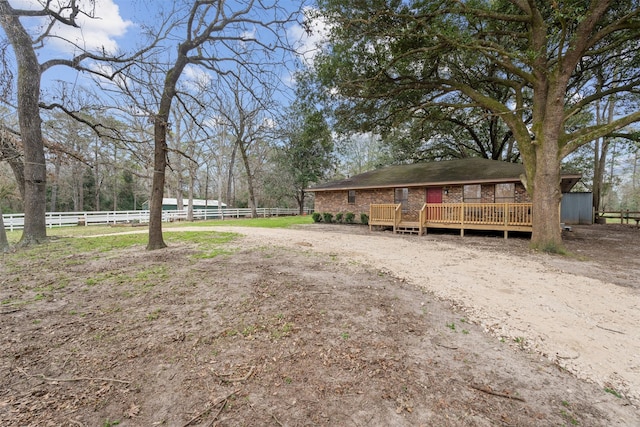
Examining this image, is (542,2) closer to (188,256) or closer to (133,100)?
(133,100)

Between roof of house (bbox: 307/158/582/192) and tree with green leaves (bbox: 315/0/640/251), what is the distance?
9.53ft

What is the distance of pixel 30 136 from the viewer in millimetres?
7938

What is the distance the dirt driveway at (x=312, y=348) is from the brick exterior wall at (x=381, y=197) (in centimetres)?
825

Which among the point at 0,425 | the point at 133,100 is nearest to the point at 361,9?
the point at 133,100

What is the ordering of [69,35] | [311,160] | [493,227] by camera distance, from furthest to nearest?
[311,160] < [493,227] < [69,35]

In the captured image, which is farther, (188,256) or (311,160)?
(311,160)

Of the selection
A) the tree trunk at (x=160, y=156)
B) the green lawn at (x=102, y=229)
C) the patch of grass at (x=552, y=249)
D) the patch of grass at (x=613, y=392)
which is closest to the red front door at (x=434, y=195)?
the patch of grass at (x=552, y=249)

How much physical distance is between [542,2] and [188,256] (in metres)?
13.4

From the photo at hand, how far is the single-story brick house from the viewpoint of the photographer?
445 inches

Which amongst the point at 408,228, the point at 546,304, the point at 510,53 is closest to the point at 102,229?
the point at 408,228

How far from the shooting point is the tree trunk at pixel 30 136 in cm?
777

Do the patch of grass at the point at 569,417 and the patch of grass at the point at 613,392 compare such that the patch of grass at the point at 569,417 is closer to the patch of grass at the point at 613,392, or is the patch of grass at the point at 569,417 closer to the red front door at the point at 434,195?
the patch of grass at the point at 613,392

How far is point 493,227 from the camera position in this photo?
11.1 metres

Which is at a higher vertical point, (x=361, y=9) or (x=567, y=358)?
(x=361, y=9)
